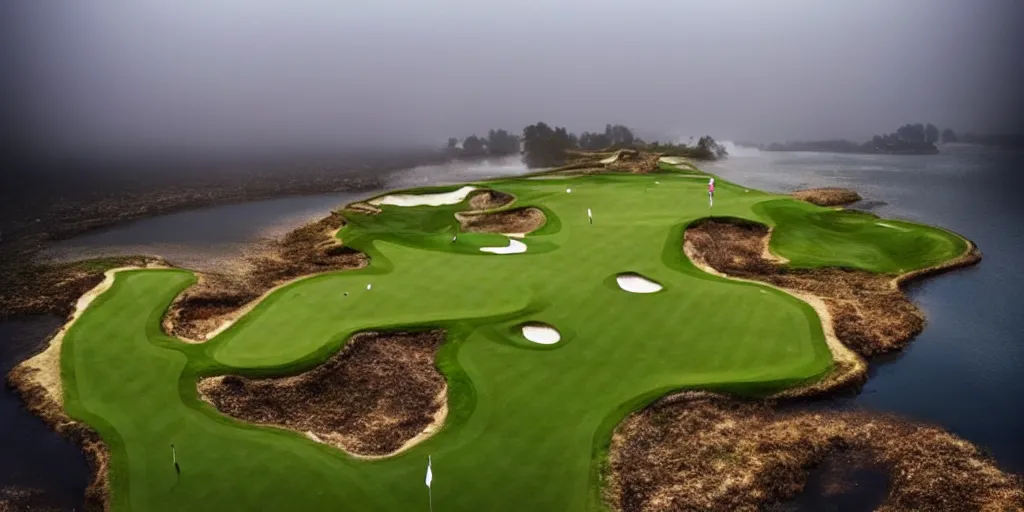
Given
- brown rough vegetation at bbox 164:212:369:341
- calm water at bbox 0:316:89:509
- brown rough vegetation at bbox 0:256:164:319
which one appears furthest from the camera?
brown rough vegetation at bbox 0:256:164:319

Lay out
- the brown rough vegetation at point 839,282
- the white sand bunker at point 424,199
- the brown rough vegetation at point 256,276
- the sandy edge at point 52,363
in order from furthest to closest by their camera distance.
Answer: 1. the white sand bunker at point 424,199
2. the brown rough vegetation at point 256,276
3. the brown rough vegetation at point 839,282
4. the sandy edge at point 52,363

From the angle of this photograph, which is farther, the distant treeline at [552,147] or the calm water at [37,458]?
the distant treeline at [552,147]

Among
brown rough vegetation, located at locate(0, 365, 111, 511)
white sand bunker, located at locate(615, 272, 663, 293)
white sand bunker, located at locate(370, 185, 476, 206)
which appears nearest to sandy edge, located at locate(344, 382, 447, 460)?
brown rough vegetation, located at locate(0, 365, 111, 511)

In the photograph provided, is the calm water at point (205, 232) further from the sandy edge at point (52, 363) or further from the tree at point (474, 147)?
the tree at point (474, 147)

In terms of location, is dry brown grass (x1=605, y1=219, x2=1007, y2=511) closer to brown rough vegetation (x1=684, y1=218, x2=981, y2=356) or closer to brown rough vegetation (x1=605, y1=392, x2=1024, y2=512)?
brown rough vegetation (x1=605, y1=392, x2=1024, y2=512)

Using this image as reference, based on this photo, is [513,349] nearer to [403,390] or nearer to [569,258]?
[403,390]

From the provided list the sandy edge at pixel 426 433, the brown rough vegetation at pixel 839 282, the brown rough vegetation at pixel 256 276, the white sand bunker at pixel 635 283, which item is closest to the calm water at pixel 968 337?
the brown rough vegetation at pixel 839 282

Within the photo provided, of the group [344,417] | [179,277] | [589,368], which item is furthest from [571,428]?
[179,277]
